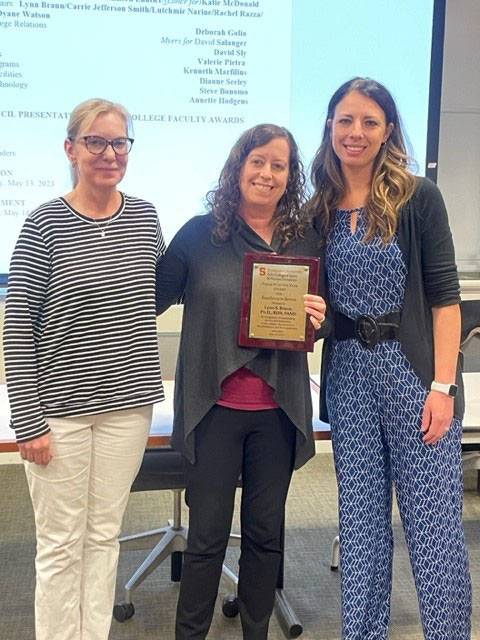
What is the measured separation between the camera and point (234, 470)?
1.88 m

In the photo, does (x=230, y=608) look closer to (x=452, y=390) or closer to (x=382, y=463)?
(x=382, y=463)

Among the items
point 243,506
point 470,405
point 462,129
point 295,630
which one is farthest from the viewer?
point 462,129

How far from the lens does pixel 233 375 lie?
186 centimetres

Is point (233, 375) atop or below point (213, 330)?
below

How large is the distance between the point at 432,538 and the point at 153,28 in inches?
108

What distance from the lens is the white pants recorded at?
1797mm

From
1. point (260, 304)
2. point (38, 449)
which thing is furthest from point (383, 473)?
point (38, 449)

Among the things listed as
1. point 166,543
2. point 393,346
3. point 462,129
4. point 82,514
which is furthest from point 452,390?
point 462,129

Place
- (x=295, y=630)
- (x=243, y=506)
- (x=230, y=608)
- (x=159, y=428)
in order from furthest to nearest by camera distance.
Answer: (x=230, y=608), (x=295, y=630), (x=159, y=428), (x=243, y=506)

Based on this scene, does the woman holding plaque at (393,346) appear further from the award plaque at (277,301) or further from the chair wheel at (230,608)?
the chair wheel at (230,608)

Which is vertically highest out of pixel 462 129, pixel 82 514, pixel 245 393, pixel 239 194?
pixel 462 129

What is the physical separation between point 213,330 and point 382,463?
57cm

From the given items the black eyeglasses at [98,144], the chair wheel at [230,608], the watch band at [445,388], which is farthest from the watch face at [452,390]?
the chair wheel at [230,608]

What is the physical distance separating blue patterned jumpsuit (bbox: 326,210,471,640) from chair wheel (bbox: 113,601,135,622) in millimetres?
857
